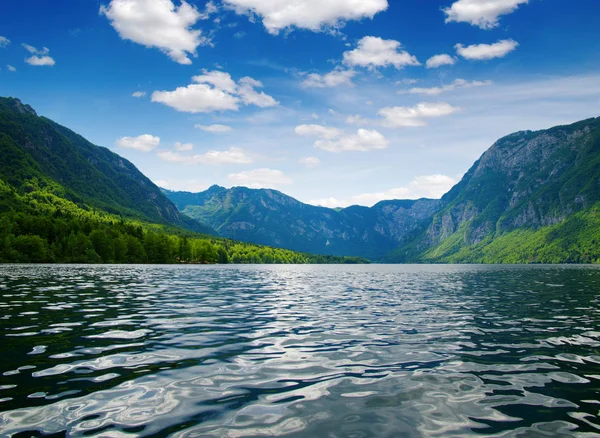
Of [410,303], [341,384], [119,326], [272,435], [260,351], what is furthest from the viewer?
[410,303]

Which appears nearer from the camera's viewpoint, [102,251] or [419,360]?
[419,360]

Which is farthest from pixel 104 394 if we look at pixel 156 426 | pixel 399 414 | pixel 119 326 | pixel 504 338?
pixel 504 338

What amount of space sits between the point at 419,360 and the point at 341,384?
4831mm

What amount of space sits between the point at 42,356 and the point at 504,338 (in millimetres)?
21182

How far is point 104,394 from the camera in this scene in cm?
1177

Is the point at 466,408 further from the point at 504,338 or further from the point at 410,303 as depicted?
the point at 410,303

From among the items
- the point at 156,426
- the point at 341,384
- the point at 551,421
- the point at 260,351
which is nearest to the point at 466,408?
the point at 551,421

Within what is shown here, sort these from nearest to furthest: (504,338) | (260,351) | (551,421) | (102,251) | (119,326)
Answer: (551,421) < (260,351) < (504,338) < (119,326) < (102,251)

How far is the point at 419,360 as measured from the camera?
16.6 meters

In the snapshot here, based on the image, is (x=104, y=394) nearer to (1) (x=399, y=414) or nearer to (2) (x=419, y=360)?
(1) (x=399, y=414)

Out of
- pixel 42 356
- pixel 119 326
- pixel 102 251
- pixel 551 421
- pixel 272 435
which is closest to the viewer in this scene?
pixel 272 435

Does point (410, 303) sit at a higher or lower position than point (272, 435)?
lower

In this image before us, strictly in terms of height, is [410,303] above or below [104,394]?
below

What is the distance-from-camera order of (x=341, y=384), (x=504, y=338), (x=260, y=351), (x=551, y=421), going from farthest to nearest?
(x=504, y=338) < (x=260, y=351) < (x=341, y=384) < (x=551, y=421)
